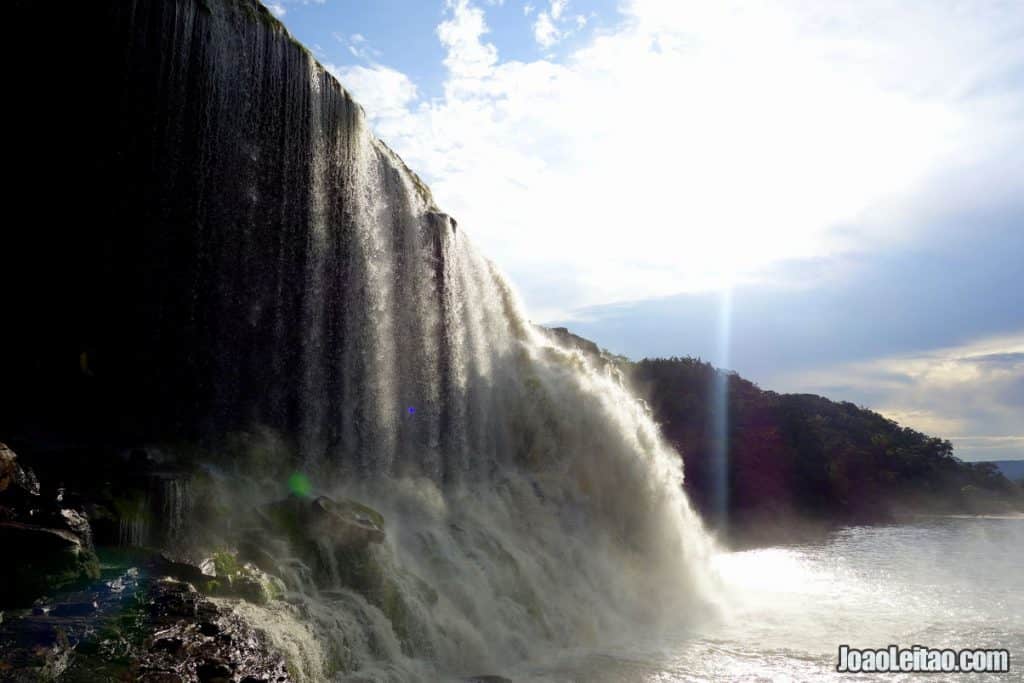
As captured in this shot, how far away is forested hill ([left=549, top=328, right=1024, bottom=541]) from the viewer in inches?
1902

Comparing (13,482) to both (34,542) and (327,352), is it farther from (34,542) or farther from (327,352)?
(327,352)

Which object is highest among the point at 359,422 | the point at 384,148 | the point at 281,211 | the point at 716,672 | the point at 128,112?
the point at 384,148

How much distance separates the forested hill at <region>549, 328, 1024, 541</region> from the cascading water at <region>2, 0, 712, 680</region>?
2958 centimetres

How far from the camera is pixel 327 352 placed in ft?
49.3

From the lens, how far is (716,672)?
1108cm

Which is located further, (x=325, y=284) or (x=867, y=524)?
(x=867, y=524)

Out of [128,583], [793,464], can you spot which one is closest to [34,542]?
[128,583]

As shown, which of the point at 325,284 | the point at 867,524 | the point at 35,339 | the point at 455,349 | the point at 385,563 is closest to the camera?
the point at 385,563

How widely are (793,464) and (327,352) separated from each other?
4410 cm

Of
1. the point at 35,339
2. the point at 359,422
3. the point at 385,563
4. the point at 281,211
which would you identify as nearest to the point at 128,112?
the point at 281,211

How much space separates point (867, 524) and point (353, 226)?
37.1 metres

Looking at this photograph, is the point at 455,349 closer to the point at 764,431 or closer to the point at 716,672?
the point at 716,672

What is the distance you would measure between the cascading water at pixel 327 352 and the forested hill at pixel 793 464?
29575 millimetres

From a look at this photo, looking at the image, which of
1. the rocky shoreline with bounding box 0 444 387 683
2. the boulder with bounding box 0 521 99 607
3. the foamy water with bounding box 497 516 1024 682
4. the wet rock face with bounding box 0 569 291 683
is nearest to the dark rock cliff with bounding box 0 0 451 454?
the rocky shoreline with bounding box 0 444 387 683
